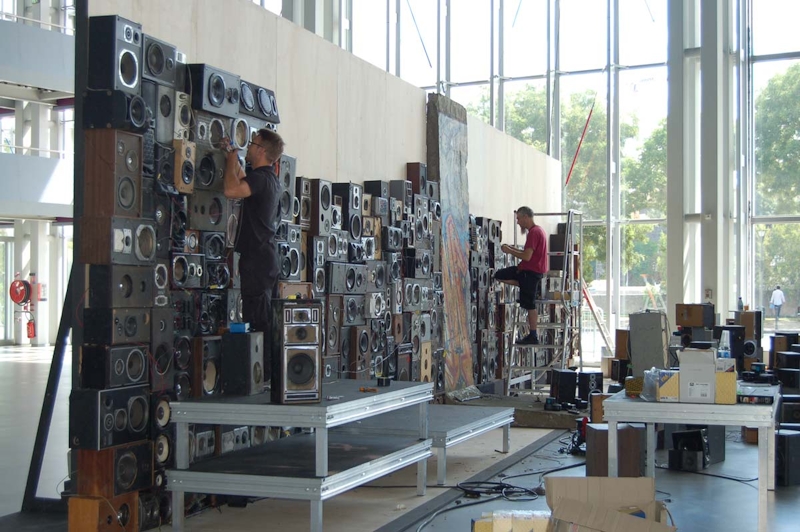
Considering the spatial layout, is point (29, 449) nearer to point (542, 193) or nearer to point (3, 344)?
point (542, 193)

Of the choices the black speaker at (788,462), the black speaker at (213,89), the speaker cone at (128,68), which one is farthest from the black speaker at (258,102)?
the black speaker at (788,462)

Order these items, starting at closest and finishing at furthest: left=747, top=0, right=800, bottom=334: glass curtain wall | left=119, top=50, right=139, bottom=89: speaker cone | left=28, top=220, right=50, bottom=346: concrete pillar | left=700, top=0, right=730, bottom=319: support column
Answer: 1. left=119, top=50, right=139, bottom=89: speaker cone
2. left=700, top=0, right=730, bottom=319: support column
3. left=747, top=0, right=800, bottom=334: glass curtain wall
4. left=28, top=220, right=50, bottom=346: concrete pillar

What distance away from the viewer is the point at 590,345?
15.9m

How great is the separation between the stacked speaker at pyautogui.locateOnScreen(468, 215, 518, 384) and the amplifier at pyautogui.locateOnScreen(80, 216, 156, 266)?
591 centimetres

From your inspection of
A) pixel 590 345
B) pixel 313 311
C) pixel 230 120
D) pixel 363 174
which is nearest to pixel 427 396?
pixel 313 311

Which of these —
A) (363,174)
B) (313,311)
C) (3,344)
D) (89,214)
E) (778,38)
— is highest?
(778,38)

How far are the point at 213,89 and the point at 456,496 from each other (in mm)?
3019

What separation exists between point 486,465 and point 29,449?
386cm

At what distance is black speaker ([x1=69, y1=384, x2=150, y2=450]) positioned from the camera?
15.6 feet

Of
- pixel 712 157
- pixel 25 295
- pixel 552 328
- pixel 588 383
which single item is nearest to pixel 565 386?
pixel 588 383

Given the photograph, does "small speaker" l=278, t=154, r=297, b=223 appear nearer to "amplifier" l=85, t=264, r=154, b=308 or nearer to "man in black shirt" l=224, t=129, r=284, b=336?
"man in black shirt" l=224, t=129, r=284, b=336

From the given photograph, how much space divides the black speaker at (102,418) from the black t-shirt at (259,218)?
1.16 metres

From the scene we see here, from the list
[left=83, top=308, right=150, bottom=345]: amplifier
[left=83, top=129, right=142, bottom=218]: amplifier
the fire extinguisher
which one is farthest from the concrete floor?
the fire extinguisher

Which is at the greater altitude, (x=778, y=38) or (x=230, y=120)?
(x=778, y=38)
